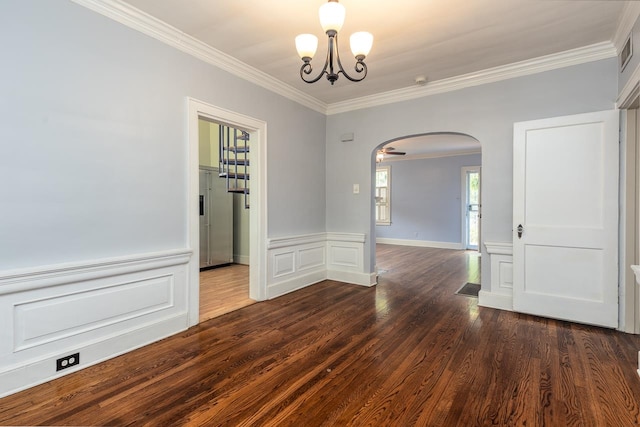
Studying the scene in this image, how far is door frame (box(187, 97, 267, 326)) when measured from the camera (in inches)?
118

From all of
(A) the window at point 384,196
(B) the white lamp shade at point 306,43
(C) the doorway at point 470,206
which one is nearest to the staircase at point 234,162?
(B) the white lamp shade at point 306,43

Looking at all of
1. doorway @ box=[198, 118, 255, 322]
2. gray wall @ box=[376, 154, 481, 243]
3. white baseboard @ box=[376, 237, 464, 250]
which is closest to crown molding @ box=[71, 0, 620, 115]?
doorway @ box=[198, 118, 255, 322]

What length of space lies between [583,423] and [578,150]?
2455 mm

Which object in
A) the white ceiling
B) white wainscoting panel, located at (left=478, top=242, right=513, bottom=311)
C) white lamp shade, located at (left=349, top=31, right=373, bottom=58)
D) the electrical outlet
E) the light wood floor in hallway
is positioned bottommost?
the light wood floor in hallway

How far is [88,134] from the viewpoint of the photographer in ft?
7.61

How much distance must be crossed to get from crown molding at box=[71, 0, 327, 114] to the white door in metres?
2.80

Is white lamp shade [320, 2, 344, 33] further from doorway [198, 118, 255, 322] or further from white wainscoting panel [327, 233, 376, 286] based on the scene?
white wainscoting panel [327, 233, 376, 286]

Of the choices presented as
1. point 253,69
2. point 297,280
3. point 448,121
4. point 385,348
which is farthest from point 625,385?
point 253,69

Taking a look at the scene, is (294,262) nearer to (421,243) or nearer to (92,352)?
(92,352)

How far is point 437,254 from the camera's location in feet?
25.0

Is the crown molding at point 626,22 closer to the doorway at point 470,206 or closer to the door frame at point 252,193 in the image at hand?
the door frame at point 252,193

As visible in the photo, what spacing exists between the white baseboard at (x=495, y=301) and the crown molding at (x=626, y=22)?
259cm

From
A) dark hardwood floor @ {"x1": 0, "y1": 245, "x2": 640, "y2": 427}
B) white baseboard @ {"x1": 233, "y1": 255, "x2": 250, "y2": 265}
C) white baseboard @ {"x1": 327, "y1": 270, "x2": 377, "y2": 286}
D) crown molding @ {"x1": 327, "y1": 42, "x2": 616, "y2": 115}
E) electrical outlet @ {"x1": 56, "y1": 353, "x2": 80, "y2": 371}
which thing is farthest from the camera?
white baseboard @ {"x1": 233, "y1": 255, "x2": 250, "y2": 265}

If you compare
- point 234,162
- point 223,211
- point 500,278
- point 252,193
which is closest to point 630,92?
point 500,278
